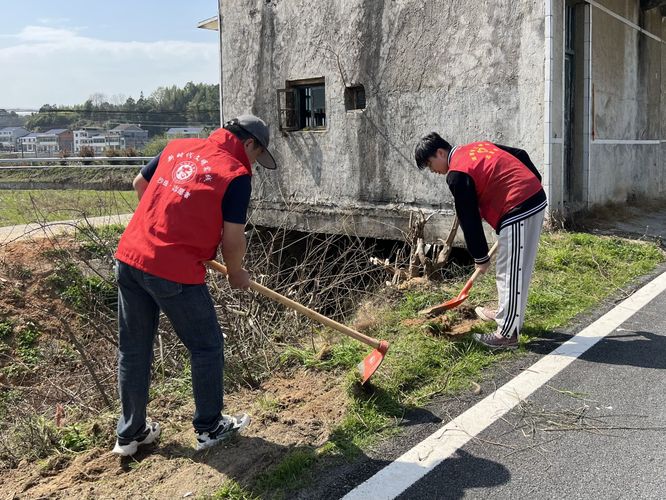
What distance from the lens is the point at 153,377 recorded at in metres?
5.20

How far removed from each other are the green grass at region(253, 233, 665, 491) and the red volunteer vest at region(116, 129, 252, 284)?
1.15 meters

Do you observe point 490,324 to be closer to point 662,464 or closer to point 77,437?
point 662,464

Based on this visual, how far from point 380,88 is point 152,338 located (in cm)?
801

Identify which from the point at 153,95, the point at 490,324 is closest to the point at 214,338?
the point at 490,324

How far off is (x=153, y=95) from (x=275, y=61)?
91.8m

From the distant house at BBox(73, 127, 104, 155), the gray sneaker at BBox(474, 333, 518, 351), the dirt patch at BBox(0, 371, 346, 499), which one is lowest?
the dirt patch at BBox(0, 371, 346, 499)

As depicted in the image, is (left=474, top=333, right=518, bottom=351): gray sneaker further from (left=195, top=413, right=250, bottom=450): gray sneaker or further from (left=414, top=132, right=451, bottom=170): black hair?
(left=195, top=413, right=250, bottom=450): gray sneaker

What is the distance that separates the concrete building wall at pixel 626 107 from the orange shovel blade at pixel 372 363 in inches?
301

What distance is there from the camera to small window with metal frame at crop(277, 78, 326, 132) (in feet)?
39.1

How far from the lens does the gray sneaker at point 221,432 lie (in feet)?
11.1

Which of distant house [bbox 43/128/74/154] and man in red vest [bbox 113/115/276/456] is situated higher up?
distant house [bbox 43/128/74/154]

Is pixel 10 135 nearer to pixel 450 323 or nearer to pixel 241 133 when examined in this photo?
pixel 450 323

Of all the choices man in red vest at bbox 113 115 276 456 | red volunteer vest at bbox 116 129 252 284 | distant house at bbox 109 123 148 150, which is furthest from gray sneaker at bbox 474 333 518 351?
distant house at bbox 109 123 148 150

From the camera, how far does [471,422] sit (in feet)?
11.8
